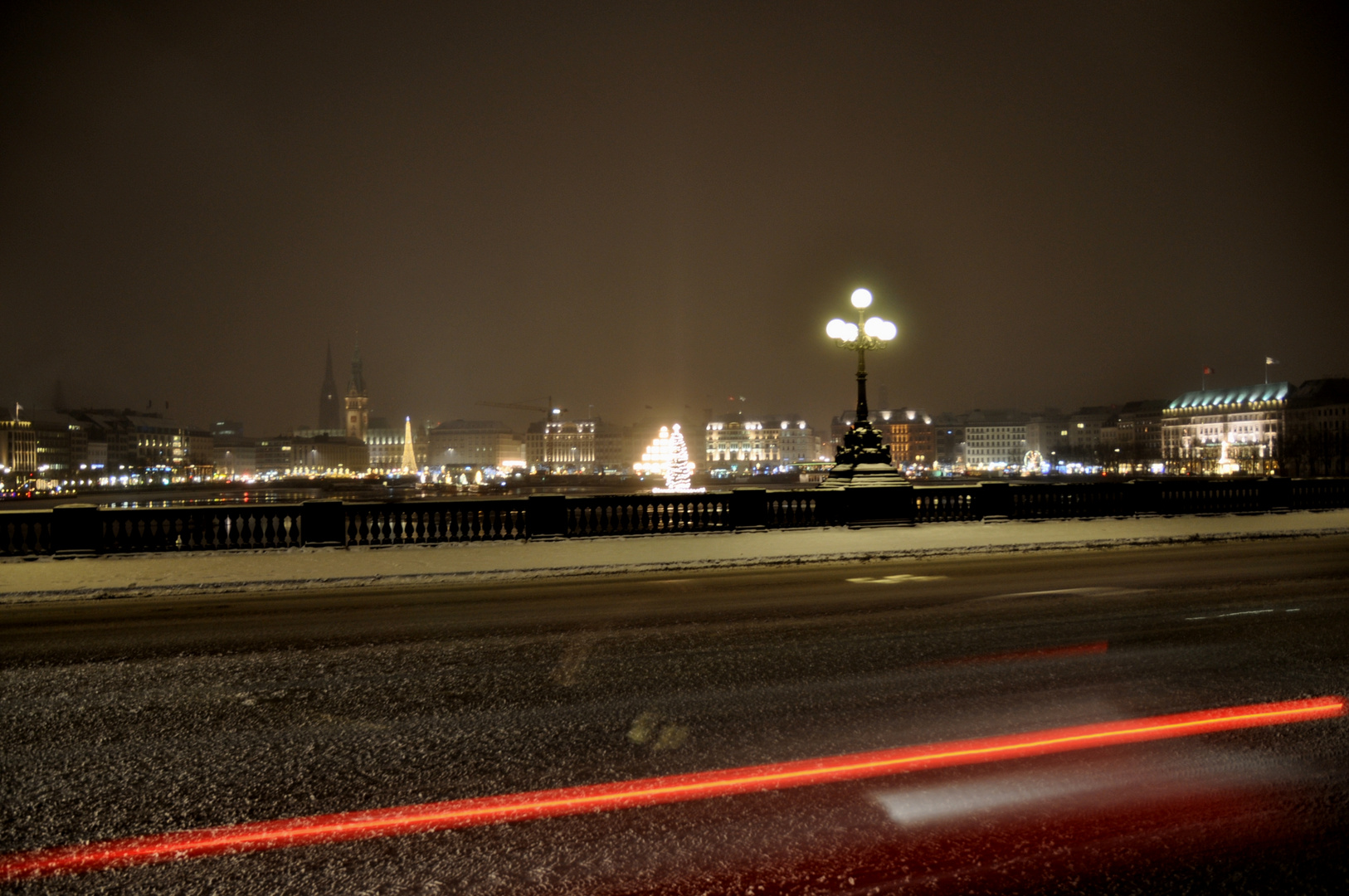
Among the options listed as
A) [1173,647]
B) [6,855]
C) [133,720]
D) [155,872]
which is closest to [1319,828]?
[1173,647]

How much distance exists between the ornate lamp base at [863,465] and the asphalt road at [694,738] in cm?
1078

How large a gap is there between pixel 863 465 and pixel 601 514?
23.2 ft

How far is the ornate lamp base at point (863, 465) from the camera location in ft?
70.0

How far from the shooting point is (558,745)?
17.0 ft

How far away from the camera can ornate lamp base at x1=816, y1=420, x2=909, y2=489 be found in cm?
2134

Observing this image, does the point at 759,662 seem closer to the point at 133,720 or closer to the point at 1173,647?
the point at 1173,647

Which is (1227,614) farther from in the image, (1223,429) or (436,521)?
(1223,429)

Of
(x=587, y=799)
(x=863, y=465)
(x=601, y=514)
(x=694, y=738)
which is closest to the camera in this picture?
(x=587, y=799)

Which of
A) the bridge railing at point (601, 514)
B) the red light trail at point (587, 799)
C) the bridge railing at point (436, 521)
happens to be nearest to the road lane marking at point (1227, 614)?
the red light trail at point (587, 799)

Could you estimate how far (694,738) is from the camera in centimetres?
525

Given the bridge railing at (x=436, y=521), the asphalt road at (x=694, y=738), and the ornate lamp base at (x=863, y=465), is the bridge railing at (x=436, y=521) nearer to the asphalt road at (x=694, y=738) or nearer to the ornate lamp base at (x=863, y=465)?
the asphalt road at (x=694, y=738)

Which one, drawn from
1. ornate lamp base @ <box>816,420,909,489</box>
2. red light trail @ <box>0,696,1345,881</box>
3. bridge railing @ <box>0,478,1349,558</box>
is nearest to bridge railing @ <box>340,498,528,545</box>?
bridge railing @ <box>0,478,1349,558</box>

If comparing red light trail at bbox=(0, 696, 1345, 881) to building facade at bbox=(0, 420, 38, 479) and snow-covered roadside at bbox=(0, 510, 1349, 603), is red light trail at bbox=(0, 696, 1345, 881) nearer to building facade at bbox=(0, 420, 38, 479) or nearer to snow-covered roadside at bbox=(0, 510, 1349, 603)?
snow-covered roadside at bbox=(0, 510, 1349, 603)

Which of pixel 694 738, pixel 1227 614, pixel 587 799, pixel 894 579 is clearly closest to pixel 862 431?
pixel 894 579
